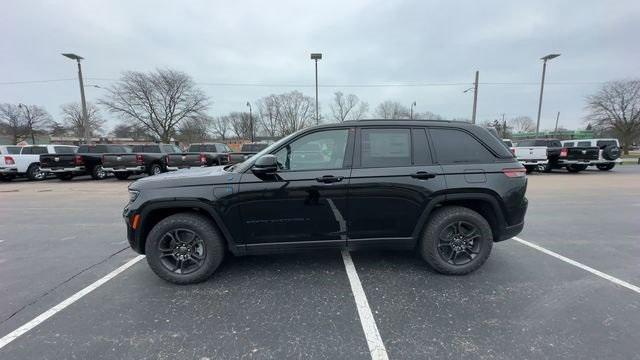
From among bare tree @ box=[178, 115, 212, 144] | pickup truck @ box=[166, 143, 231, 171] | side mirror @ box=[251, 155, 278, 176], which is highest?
bare tree @ box=[178, 115, 212, 144]

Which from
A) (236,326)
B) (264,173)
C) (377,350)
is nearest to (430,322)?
(377,350)

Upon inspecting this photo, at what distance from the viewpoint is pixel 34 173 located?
14977 millimetres

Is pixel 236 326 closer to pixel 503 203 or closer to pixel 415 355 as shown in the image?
pixel 415 355

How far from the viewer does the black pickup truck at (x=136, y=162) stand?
13664 mm

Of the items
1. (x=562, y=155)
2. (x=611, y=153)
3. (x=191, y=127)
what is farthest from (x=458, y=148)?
(x=191, y=127)

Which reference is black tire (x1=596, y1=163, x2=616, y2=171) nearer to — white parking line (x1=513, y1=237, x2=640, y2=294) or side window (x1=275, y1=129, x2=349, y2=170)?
white parking line (x1=513, y1=237, x2=640, y2=294)

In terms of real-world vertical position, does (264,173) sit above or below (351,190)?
above

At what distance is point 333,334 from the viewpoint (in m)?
2.52

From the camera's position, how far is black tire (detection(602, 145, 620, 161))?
51.4 ft

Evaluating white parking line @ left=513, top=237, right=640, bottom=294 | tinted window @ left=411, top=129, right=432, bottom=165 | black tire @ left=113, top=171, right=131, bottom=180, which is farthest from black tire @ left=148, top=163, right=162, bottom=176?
white parking line @ left=513, top=237, right=640, bottom=294

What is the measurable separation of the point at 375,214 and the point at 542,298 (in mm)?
1890

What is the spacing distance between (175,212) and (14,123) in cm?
7178

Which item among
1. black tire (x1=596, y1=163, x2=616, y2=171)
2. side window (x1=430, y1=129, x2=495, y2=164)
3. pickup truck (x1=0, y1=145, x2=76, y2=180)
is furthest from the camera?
black tire (x1=596, y1=163, x2=616, y2=171)

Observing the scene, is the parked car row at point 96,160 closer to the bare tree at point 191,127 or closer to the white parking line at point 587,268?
the white parking line at point 587,268
